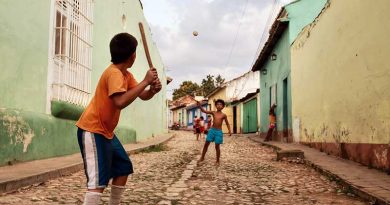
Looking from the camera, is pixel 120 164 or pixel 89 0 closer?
pixel 120 164

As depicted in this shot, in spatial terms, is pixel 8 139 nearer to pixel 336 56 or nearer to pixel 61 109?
pixel 61 109

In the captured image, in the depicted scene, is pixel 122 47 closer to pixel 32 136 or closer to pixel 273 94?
pixel 32 136

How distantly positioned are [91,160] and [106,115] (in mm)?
294

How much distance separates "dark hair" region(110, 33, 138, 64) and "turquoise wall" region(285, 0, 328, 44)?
12.1 meters

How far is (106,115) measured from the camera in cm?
279

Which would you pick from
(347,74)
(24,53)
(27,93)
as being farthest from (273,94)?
(24,53)

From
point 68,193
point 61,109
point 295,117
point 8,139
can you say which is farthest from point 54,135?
point 295,117

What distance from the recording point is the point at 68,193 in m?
4.86

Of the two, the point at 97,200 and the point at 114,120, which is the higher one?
the point at 114,120

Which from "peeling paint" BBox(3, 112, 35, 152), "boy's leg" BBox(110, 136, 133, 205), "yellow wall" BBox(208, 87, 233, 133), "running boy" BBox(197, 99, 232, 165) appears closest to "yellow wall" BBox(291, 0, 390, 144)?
"running boy" BBox(197, 99, 232, 165)

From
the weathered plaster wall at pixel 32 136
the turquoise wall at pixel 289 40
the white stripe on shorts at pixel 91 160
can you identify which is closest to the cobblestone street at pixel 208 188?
the weathered plaster wall at pixel 32 136

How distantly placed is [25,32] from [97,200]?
16.7 feet

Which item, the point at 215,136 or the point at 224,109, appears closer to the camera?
the point at 215,136

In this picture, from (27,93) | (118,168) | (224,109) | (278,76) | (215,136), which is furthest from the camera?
(224,109)
